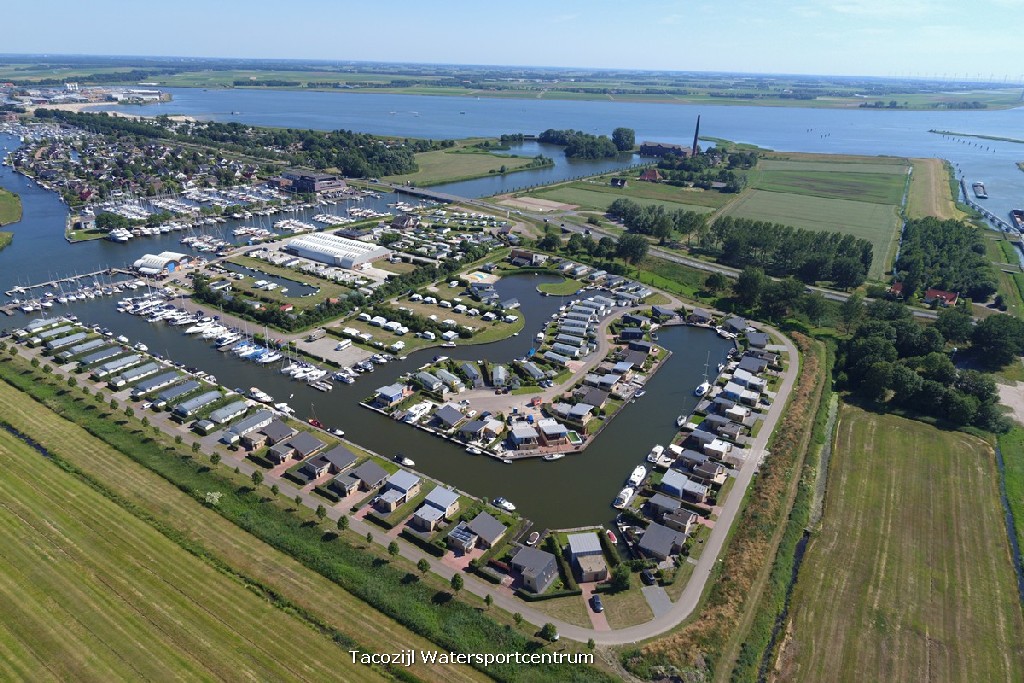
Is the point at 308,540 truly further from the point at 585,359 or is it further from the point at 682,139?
the point at 682,139

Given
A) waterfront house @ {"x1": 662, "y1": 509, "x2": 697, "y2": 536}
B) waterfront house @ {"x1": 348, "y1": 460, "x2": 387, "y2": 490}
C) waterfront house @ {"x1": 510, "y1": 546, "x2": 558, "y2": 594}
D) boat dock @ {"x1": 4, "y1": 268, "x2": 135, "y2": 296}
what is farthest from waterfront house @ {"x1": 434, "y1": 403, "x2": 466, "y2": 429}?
boat dock @ {"x1": 4, "y1": 268, "x2": 135, "y2": 296}

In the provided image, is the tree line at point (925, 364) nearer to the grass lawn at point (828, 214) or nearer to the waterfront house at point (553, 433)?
the waterfront house at point (553, 433)

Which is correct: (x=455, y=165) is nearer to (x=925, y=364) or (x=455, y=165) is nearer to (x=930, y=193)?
(x=930, y=193)

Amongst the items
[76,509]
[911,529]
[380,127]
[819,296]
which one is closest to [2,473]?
[76,509]

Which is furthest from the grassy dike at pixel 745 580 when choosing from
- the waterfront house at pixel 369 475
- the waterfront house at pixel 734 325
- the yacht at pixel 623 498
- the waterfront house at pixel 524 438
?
the waterfront house at pixel 369 475

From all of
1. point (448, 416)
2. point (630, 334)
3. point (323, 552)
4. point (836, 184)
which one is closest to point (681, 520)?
point (448, 416)
